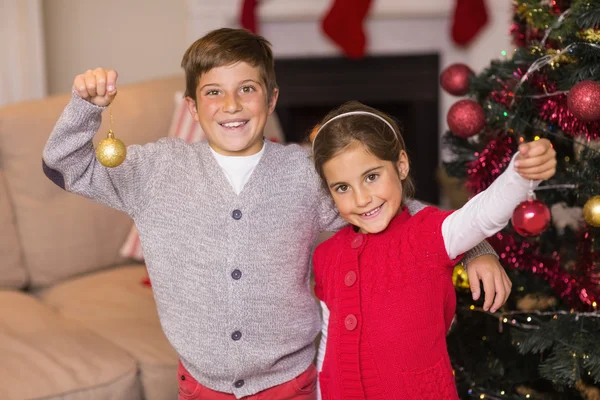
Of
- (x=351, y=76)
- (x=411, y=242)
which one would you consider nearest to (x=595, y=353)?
(x=411, y=242)

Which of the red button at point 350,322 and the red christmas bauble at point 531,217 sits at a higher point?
the red christmas bauble at point 531,217

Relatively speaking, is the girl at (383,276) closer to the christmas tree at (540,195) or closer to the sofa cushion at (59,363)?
the christmas tree at (540,195)

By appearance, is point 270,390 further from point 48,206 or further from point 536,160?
point 48,206

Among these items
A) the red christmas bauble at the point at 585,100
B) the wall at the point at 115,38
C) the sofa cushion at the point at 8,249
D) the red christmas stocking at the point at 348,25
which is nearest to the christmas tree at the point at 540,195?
the red christmas bauble at the point at 585,100

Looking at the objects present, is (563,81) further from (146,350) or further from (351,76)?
(351,76)

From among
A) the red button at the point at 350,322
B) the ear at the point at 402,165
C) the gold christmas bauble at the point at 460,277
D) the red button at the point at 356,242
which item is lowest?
the gold christmas bauble at the point at 460,277

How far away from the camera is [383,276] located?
145 centimetres

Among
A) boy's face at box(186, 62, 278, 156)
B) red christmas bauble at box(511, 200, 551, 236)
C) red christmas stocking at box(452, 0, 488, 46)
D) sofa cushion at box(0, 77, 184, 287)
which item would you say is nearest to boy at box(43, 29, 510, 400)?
boy's face at box(186, 62, 278, 156)

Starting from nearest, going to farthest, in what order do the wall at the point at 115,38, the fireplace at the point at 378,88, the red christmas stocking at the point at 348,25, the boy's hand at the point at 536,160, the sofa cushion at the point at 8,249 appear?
the boy's hand at the point at 536,160 → the sofa cushion at the point at 8,249 → the wall at the point at 115,38 → the red christmas stocking at the point at 348,25 → the fireplace at the point at 378,88

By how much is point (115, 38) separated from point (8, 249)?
137cm

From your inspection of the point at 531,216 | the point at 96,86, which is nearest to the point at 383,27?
the point at 96,86

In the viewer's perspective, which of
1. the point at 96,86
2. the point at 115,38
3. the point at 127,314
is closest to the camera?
the point at 96,86

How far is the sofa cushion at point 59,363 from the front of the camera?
174 cm

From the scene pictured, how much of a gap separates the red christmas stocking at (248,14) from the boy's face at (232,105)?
1.99 m
